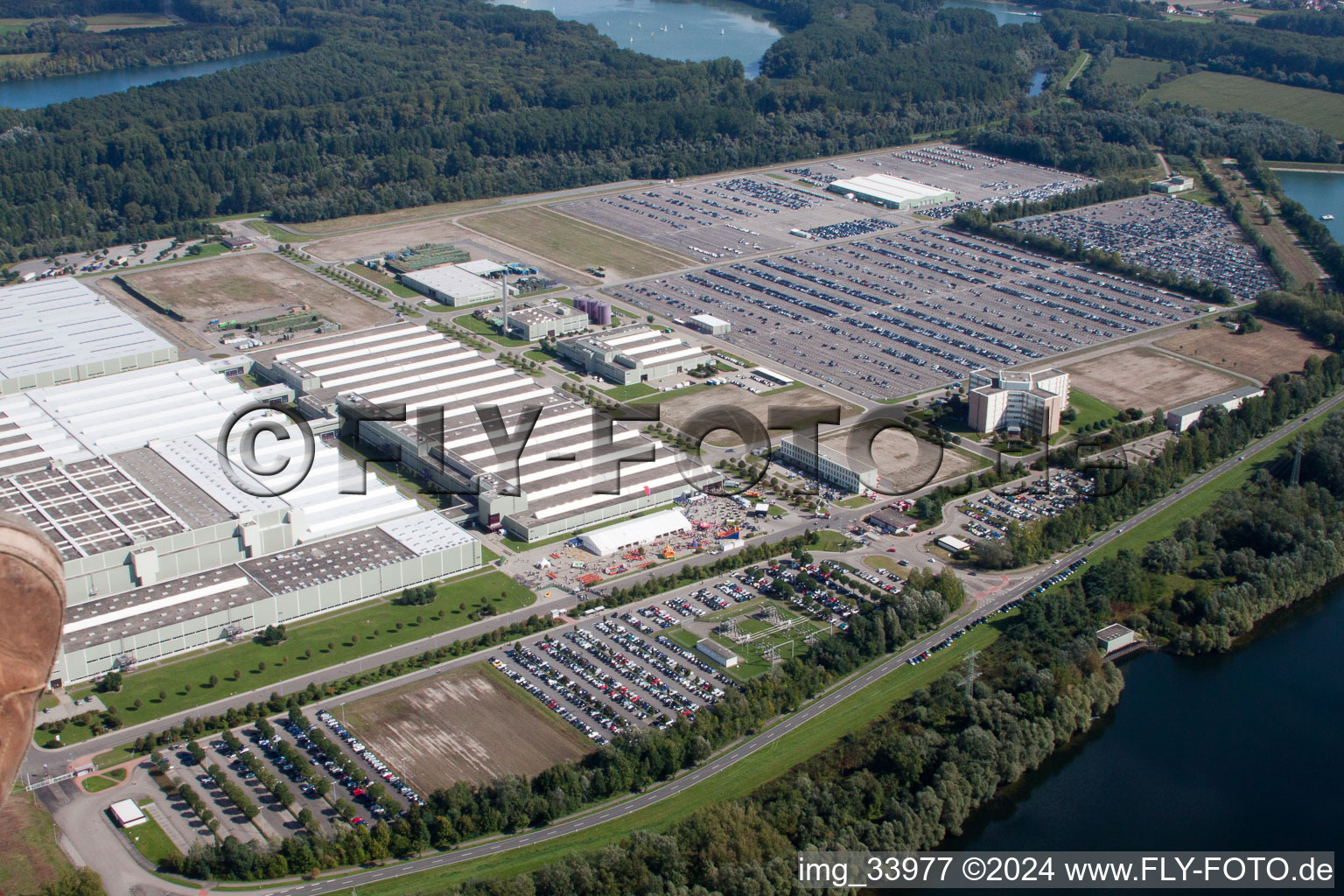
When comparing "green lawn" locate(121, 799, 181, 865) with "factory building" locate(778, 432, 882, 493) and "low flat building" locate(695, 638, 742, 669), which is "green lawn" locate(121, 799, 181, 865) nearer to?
"low flat building" locate(695, 638, 742, 669)

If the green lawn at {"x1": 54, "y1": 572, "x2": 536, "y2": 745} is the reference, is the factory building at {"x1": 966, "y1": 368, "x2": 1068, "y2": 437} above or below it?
above

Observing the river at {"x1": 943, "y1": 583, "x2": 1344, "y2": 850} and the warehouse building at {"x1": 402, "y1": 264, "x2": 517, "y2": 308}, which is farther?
the warehouse building at {"x1": 402, "y1": 264, "x2": 517, "y2": 308}

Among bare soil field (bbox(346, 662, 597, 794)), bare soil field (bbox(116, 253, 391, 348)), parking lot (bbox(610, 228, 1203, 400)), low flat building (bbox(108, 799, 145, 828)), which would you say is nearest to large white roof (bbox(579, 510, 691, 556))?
bare soil field (bbox(346, 662, 597, 794))

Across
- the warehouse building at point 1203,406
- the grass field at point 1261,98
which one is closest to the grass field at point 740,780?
the warehouse building at point 1203,406

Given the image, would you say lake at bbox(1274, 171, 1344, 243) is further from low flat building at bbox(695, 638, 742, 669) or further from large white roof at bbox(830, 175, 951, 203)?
low flat building at bbox(695, 638, 742, 669)

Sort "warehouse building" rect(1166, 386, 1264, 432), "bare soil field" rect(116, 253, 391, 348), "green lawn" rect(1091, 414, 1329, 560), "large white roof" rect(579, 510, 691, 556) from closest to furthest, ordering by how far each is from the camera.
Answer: "large white roof" rect(579, 510, 691, 556), "green lawn" rect(1091, 414, 1329, 560), "warehouse building" rect(1166, 386, 1264, 432), "bare soil field" rect(116, 253, 391, 348)

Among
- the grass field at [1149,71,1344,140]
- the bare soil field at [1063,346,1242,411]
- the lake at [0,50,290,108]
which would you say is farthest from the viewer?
the lake at [0,50,290,108]

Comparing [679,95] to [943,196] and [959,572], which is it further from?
[959,572]

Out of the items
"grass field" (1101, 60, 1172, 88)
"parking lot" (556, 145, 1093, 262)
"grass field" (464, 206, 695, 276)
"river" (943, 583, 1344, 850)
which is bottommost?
"river" (943, 583, 1344, 850)
